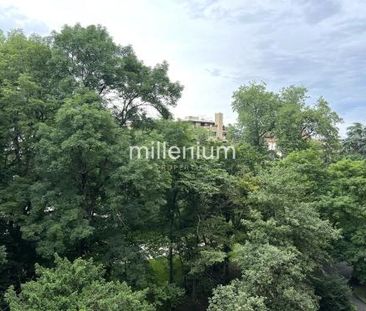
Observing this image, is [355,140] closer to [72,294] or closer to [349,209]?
[349,209]

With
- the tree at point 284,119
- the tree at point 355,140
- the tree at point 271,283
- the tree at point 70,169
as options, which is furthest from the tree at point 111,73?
the tree at point 355,140

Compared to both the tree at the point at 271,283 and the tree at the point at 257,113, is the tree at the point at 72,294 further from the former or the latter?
the tree at the point at 257,113

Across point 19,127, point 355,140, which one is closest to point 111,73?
point 19,127

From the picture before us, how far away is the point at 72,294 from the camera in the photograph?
1102 cm

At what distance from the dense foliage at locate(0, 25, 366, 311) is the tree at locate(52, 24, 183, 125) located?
58 mm

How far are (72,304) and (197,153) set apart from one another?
32.4 ft

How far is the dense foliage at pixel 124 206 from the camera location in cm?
1466

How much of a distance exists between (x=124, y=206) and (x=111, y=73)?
19.5ft

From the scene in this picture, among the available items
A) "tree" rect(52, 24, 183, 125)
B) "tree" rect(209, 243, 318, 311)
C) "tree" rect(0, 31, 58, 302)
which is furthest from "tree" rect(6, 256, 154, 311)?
"tree" rect(52, 24, 183, 125)

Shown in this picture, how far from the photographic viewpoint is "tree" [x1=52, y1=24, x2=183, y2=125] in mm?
17406

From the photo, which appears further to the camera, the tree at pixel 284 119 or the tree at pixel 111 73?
the tree at pixel 284 119

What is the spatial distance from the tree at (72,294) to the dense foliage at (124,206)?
0.12ft

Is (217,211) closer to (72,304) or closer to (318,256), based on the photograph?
(318,256)

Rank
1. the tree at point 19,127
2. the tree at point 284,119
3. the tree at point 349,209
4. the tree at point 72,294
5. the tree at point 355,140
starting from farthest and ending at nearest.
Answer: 1. the tree at point 355,140
2. the tree at point 284,119
3. the tree at point 349,209
4. the tree at point 19,127
5. the tree at point 72,294
